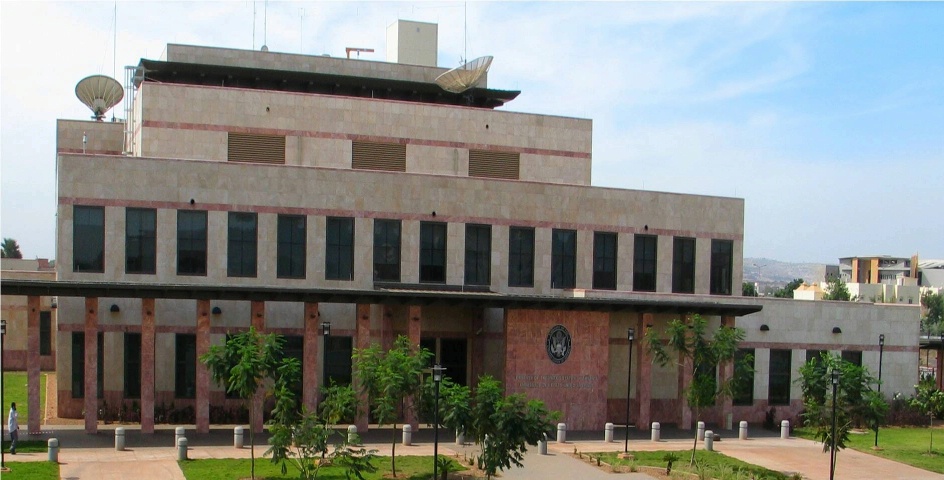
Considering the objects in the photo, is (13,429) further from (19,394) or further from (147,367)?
(19,394)

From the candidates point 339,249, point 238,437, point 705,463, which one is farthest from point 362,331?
point 705,463

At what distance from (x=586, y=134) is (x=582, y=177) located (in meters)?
2.36

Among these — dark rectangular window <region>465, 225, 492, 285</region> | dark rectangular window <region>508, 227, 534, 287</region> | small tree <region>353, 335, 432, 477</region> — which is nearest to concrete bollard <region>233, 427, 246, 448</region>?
small tree <region>353, 335, 432, 477</region>

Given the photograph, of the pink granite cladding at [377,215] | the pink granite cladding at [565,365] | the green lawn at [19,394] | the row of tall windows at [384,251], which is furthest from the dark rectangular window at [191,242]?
the pink granite cladding at [565,365]

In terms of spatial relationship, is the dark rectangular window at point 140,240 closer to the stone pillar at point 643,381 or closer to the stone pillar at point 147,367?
the stone pillar at point 147,367

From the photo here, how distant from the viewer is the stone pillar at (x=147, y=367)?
37025mm

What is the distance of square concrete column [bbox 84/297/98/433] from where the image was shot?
120 ft

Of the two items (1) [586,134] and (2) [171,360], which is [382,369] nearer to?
(2) [171,360]

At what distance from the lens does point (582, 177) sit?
52.1 m

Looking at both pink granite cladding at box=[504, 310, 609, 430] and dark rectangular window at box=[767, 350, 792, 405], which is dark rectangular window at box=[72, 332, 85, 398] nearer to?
pink granite cladding at box=[504, 310, 609, 430]

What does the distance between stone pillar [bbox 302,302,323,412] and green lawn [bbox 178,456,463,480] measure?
598 centimetres

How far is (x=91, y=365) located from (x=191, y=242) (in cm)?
698

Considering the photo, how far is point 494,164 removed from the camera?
50500 millimetres

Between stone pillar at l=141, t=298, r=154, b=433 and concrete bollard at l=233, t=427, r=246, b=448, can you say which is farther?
stone pillar at l=141, t=298, r=154, b=433
